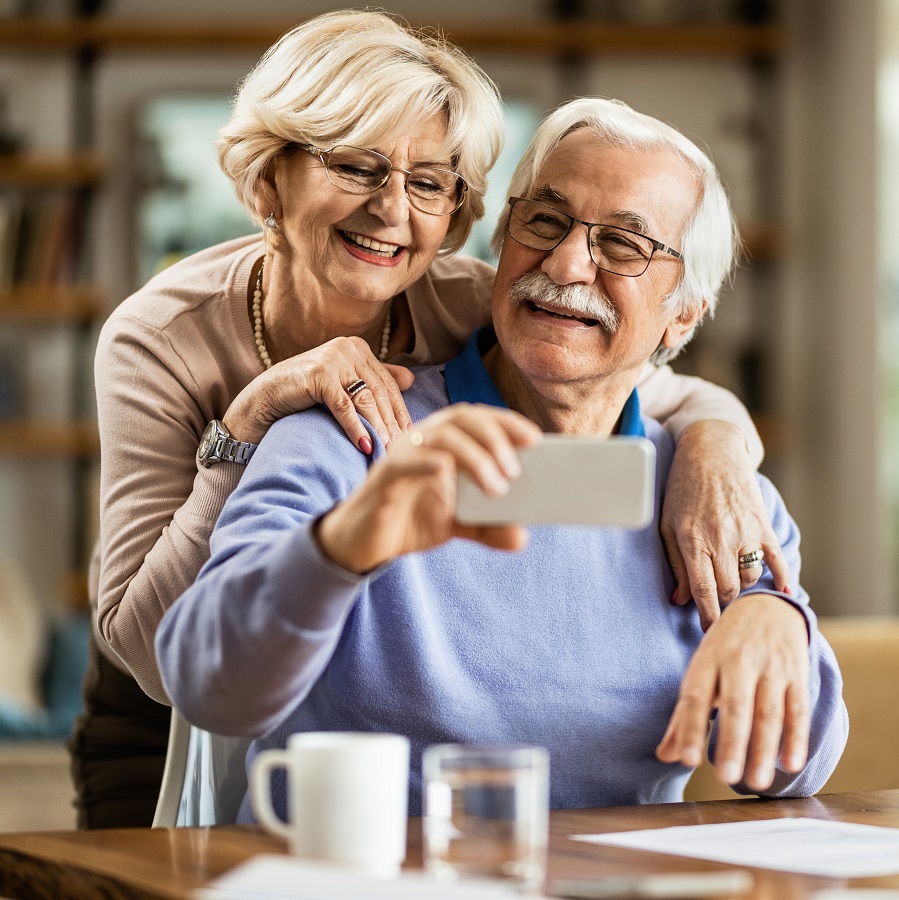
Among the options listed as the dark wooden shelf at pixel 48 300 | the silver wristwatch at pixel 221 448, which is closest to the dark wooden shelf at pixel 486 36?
the dark wooden shelf at pixel 48 300

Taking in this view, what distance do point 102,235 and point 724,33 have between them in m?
2.25

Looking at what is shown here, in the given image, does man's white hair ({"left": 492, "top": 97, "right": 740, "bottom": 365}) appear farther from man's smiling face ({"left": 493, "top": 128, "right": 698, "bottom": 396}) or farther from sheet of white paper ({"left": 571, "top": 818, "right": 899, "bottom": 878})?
sheet of white paper ({"left": 571, "top": 818, "right": 899, "bottom": 878})

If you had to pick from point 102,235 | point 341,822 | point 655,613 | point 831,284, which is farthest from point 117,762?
point 831,284

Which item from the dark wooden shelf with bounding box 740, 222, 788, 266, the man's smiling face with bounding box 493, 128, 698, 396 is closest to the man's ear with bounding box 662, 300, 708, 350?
the man's smiling face with bounding box 493, 128, 698, 396

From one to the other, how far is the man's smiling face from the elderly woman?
4.6 inches

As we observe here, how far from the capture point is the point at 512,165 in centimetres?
458

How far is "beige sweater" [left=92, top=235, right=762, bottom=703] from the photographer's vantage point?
1443 millimetres

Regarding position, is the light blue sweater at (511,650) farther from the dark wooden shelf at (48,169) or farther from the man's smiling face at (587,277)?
the dark wooden shelf at (48,169)

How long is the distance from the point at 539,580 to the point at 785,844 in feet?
1.36

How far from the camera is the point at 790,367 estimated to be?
189 inches

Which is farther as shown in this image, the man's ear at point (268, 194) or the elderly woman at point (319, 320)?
the man's ear at point (268, 194)

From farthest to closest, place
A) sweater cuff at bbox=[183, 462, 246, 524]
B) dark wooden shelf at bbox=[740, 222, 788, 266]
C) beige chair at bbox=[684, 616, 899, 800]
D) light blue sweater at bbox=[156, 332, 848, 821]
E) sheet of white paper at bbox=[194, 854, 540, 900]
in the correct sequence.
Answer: dark wooden shelf at bbox=[740, 222, 788, 266] < beige chair at bbox=[684, 616, 899, 800] < sweater cuff at bbox=[183, 462, 246, 524] < light blue sweater at bbox=[156, 332, 848, 821] < sheet of white paper at bbox=[194, 854, 540, 900]

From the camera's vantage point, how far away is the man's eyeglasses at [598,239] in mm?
1534

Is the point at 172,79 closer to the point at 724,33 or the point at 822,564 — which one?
the point at 724,33
